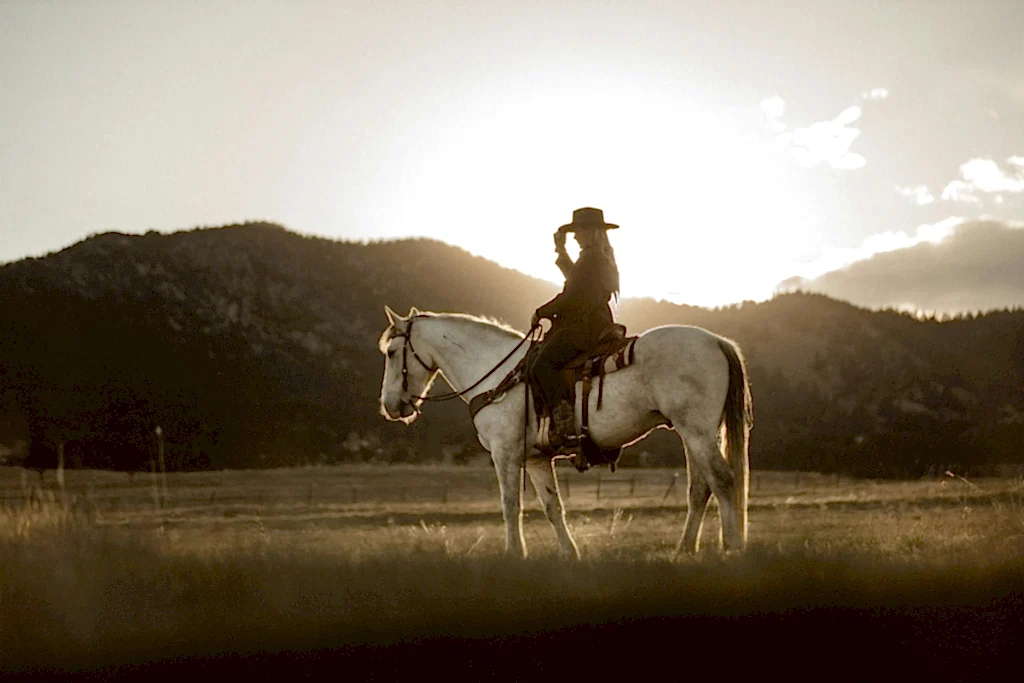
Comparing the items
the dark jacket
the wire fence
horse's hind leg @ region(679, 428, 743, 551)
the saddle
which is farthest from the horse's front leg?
the wire fence

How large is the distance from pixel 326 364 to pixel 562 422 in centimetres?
8716

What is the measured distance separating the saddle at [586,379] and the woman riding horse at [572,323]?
0.07m

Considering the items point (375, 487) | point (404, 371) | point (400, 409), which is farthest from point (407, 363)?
point (375, 487)

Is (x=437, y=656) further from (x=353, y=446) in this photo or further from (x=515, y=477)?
(x=353, y=446)

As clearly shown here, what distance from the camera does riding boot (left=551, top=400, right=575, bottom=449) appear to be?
9242mm

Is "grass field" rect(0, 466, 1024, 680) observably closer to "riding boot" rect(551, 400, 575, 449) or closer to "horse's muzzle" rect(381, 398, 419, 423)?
"riding boot" rect(551, 400, 575, 449)

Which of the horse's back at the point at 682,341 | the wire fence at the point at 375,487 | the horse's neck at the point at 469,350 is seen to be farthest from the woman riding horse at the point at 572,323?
the wire fence at the point at 375,487

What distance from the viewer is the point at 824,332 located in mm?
87625

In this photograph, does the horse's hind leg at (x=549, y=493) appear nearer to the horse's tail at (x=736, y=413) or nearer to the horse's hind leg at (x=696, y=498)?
the horse's hind leg at (x=696, y=498)

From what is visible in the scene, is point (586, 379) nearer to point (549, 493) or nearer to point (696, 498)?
point (549, 493)

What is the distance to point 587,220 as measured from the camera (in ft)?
31.2

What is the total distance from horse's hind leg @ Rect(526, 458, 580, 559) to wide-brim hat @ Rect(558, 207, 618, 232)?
8.57 ft

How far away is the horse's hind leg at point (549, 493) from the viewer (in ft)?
30.2

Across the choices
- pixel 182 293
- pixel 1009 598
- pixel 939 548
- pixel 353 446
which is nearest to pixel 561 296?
pixel 939 548
